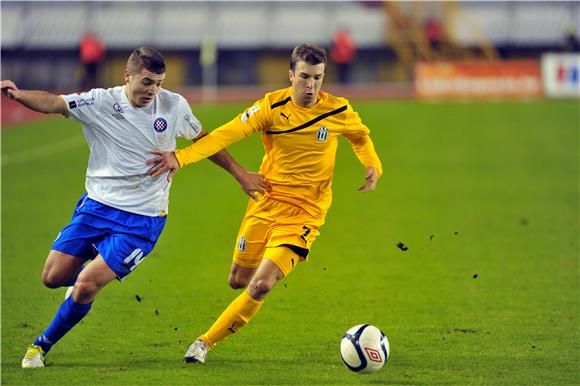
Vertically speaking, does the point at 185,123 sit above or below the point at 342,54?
above

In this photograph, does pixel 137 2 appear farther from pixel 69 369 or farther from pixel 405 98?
pixel 69 369

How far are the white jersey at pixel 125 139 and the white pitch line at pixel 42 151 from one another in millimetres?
16662

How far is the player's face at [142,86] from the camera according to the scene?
7711 millimetres

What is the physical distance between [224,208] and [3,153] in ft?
32.6

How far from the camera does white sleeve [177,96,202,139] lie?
807cm

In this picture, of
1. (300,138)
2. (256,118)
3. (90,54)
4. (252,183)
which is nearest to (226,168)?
(252,183)

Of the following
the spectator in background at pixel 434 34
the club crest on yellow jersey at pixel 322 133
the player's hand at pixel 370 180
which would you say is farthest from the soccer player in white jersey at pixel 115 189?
the spectator in background at pixel 434 34

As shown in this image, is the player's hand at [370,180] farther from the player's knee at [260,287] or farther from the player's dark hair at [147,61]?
the player's dark hair at [147,61]

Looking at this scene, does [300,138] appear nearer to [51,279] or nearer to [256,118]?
[256,118]

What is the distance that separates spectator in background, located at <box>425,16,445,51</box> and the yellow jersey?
44099 millimetres

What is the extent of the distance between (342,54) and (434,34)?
5.12m

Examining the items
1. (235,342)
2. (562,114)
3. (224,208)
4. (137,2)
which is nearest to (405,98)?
(562,114)

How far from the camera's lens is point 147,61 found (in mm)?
7625

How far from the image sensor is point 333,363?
8164 millimetres
